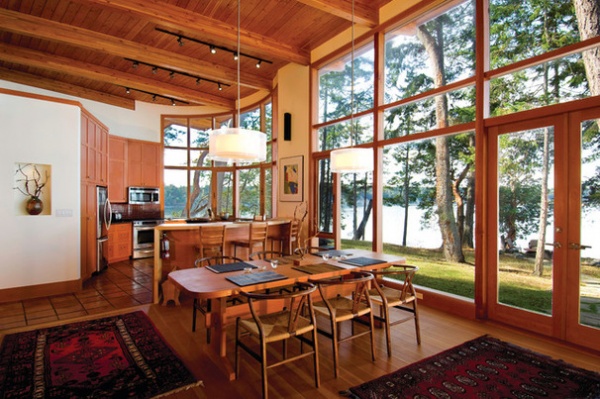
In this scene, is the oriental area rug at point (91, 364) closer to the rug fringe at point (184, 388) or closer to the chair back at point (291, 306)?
the rug fringe at point (184, 388)

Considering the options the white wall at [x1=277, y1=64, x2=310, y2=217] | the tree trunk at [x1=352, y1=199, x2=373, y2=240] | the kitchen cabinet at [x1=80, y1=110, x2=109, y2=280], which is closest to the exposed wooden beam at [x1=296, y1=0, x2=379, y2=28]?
the white wall at [x1=277, y1=64, x2=310, y2=217]

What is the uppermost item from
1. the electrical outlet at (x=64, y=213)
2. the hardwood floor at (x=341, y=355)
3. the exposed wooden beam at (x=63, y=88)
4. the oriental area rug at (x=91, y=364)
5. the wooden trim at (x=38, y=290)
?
the exposed wooden beam at (x=63, y=88)

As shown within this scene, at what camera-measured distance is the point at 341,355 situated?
2879 mm

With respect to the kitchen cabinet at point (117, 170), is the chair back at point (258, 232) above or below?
below

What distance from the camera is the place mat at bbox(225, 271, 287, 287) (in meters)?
2.55

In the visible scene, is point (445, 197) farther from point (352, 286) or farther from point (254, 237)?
point (254, 237)

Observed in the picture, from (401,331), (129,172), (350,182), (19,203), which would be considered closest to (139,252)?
(129,172)

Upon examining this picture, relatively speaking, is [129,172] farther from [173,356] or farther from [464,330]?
[464,330]

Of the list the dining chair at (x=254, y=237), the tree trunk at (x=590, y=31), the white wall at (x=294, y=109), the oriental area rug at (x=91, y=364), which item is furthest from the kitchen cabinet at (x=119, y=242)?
the tree trunk at (x=590, y=31)

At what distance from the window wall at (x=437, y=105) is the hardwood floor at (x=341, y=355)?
74 centimetres

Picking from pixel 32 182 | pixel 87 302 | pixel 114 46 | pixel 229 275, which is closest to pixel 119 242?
pixel 32 182

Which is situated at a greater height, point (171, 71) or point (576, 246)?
point (171, 71)

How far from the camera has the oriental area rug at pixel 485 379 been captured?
2256mm

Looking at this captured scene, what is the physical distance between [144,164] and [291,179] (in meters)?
3.94
